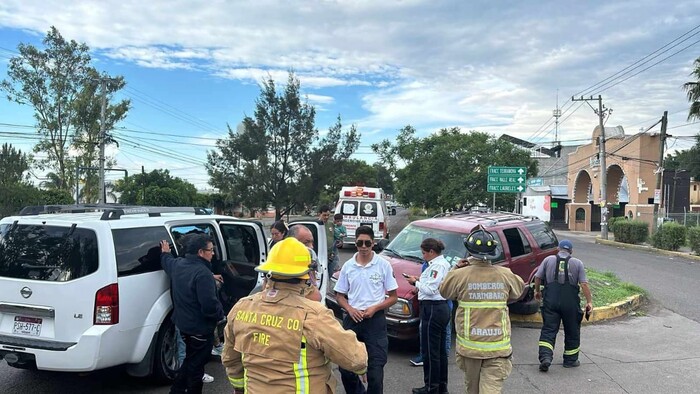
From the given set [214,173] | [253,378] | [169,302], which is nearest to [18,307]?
[169,302]

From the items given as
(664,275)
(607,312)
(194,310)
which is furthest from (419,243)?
(664,275)

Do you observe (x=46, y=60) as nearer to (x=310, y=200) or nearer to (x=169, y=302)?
(x=310, y=200)

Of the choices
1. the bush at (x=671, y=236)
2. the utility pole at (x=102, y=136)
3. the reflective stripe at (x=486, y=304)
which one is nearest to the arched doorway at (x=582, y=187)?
the bush at (x=671, y=236)

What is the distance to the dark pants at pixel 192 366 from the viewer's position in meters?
4.29

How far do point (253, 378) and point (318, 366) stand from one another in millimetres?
308

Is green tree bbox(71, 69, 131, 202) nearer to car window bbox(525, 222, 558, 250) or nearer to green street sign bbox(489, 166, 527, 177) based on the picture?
green street sign bbox(489, 166, 527, 177)

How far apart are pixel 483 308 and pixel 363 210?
1537 centimetres

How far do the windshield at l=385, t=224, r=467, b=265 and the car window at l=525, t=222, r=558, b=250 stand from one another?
1.71 meters

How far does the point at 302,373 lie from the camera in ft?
7.55

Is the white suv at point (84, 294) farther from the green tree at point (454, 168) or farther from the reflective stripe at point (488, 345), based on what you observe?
the green tree at point (454, 168)

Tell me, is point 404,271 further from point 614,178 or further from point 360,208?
point 614,178

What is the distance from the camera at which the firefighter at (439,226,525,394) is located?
388cm

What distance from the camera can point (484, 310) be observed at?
3.95m

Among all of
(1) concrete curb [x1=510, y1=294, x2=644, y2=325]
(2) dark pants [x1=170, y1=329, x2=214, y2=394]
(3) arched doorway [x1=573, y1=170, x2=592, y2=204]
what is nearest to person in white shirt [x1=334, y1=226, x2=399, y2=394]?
(2) dark pants [x1=170, y1=329, x2=214, y2=394]
